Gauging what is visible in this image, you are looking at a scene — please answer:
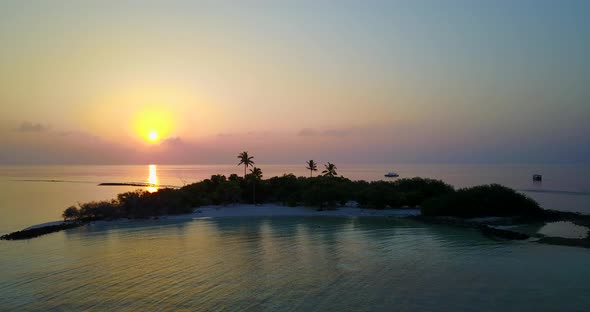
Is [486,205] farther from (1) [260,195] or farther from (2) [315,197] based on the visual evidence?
(1) [260,195]

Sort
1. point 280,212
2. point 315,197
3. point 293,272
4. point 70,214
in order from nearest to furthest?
point 293,272
point 70,214
point 280,212
point 315,197

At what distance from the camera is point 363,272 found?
85.7 ft

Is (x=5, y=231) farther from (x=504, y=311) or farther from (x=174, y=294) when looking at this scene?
(x=504, y=311)

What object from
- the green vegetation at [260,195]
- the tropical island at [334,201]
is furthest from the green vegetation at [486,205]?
the green vegetation at [260,195]

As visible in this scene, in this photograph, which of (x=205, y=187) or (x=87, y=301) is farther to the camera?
(x=205, y=187)

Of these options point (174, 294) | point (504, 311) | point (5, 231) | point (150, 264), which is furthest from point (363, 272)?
point (5, 231)

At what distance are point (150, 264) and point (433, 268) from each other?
→ 19589 millimetres

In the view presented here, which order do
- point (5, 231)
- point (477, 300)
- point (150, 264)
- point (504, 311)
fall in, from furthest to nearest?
point (5, 231) → point (150, 264) → point (477, 300) → point (504, 311)

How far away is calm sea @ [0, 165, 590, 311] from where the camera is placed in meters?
20.5

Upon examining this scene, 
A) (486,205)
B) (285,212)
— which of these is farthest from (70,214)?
(486,205)

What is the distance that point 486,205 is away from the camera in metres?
55.6

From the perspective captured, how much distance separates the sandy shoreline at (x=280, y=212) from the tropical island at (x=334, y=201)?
1.23m

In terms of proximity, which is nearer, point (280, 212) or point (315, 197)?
point (280, 212)

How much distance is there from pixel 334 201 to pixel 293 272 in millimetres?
42477
